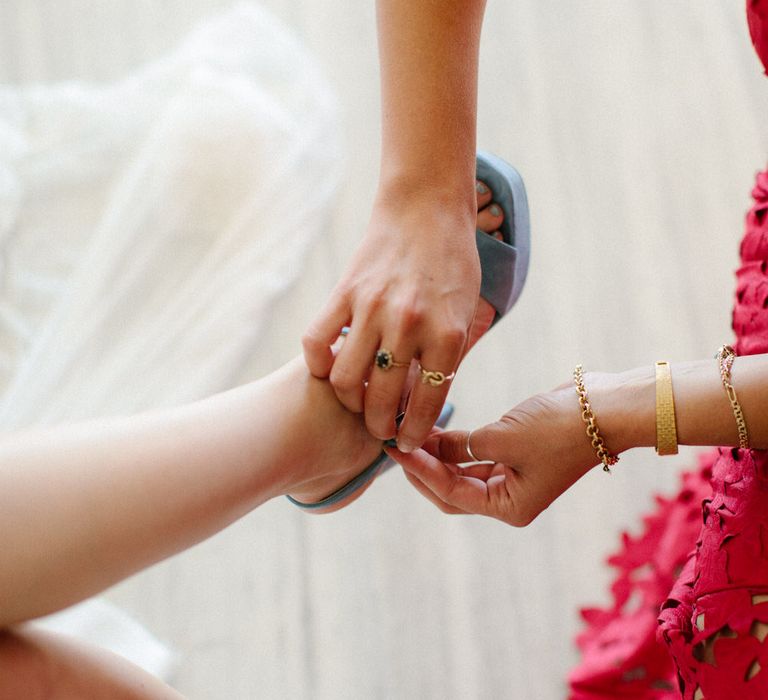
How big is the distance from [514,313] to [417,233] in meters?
0.62

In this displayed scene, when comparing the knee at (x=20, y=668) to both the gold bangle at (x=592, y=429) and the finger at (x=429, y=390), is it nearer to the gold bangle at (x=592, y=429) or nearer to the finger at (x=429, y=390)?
the finger at (x=429, y=390)

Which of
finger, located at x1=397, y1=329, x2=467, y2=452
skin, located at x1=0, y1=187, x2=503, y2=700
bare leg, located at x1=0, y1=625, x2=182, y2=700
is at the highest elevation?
finger, located at x1=397, y1=329, x2=467, y2=452

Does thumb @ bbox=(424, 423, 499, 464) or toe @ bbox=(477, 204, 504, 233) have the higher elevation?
toe @ bbox=(477, 204, 504, 233)

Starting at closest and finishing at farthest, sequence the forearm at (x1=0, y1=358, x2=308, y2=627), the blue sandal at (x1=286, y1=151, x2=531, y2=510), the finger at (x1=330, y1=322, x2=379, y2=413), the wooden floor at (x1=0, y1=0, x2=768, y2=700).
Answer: the forearm at (x1=0, y1=358, x2=308, y2=627)
the finger at (x1=330, y1=322, x2=379, y2=413)
the blue sandal at (x1=286, y1=151, x2=531, y2=510)
the wooden floor at (x1=0, y1=0, x2=768, y2=700)

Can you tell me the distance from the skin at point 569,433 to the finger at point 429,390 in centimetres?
6

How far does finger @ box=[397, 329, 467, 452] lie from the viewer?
751 millimetres

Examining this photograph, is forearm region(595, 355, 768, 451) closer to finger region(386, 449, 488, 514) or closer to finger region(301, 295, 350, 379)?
finger region(386, 449, 488, 514)

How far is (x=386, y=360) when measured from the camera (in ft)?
2.49

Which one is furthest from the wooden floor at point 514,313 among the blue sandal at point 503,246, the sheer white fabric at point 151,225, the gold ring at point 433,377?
the gold ring at point 433,377

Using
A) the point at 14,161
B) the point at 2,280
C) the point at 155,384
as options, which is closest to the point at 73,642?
the point at 155,384

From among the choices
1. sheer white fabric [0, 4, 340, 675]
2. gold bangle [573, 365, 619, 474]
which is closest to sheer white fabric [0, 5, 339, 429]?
sheer white fabric [0, 4, 340, 675]

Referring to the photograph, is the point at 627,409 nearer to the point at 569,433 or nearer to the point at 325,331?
the point at 569,433

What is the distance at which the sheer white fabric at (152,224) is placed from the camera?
125 centimetres

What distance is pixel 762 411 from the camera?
28.0 inches
